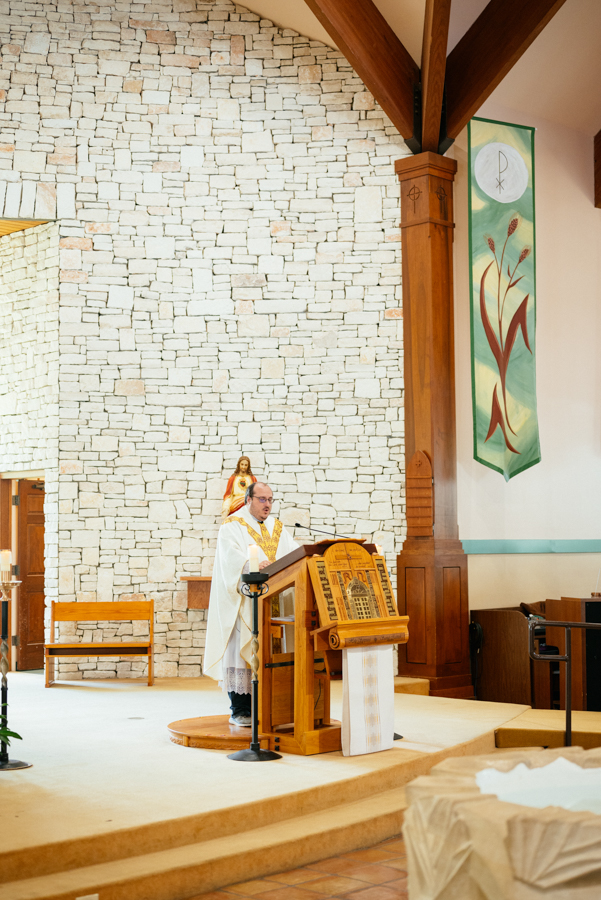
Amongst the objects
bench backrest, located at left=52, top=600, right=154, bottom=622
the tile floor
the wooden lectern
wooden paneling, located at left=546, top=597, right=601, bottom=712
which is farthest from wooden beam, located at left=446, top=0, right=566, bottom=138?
the tile floor

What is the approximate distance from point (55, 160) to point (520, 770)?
717cm

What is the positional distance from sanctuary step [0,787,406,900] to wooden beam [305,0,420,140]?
569 cm

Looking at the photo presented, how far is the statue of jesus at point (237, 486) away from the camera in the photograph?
7.65m

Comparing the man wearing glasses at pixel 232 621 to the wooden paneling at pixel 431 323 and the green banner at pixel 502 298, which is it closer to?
the wooden paneling at pixel 431 323

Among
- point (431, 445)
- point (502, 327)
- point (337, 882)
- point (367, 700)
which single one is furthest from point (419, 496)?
point (337, 882)

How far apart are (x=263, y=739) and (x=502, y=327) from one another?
4717 millimetres

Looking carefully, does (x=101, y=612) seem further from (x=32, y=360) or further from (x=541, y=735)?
(x=541, y=735)

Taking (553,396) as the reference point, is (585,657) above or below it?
below

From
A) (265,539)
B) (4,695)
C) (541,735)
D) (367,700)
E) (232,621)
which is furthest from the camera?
(541,735)

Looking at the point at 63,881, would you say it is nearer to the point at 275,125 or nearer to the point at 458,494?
the point at 458,494

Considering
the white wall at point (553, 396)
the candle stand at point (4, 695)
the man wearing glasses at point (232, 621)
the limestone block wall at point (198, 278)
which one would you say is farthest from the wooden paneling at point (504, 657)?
the candle stand at point (4, 695)

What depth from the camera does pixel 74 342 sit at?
792cm

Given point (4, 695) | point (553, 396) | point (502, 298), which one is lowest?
point (4, 695)

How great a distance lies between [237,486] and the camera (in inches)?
304
